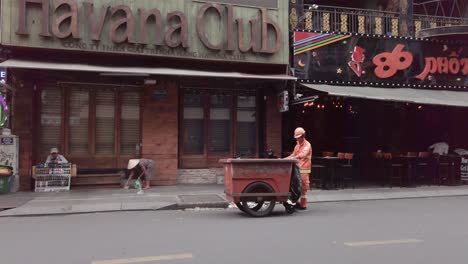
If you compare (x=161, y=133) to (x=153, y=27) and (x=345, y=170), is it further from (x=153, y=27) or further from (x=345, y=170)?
(x=345, y=170)

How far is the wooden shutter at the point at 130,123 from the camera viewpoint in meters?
14.5

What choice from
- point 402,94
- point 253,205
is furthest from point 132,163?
point 402,94

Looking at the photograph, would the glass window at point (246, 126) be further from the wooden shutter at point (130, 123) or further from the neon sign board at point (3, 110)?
the neon sign board at point (3, 110)

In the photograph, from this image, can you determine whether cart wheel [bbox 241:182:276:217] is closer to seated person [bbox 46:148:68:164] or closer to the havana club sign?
the havana club sign

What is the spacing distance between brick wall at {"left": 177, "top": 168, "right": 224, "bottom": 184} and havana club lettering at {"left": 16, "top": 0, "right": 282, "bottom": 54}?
4148 mm

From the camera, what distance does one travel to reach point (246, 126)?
15883 mm

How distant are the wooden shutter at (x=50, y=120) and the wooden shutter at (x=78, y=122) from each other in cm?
30

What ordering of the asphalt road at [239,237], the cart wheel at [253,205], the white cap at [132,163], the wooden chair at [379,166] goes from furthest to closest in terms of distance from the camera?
the wooden chair at [379,166]
the white cap at [132,163]
the cart wheel at [253,205]
the asphalt road at [239,237]

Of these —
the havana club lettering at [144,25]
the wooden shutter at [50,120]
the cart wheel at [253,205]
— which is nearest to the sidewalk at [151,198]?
the cart wheel at [253,205]

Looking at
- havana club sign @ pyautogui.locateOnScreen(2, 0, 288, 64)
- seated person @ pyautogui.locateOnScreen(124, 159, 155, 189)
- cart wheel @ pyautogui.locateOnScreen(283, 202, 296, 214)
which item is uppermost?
havana club sign @ pyautogui.locateOnScreen(2, 0, 288, 64)

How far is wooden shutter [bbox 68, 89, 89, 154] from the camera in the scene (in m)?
14.0

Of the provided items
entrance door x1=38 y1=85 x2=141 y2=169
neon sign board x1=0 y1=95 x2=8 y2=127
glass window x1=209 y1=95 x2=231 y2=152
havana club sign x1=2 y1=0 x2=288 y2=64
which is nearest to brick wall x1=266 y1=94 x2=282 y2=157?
glass window x1=209 y1=95 x2=231 y2=152

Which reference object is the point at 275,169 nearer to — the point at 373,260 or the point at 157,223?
the point at 157,223

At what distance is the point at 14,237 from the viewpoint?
7492 millimetres
